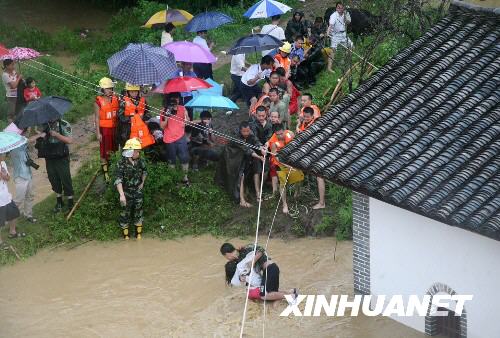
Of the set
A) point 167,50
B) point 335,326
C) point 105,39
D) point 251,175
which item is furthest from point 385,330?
point 105,39

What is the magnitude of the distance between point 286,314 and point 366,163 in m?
2.83

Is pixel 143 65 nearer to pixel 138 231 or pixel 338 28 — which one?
pixel 138 231

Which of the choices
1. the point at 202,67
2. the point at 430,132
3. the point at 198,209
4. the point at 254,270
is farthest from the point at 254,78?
the point at 430,132

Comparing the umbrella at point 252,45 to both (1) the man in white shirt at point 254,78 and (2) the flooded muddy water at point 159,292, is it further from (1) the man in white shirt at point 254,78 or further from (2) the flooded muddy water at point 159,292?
(2) the flooded muddy water at point 159,292

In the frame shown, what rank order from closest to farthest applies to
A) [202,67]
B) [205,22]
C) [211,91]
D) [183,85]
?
[183,85] < [211,91] < [202,67] < [205,22]

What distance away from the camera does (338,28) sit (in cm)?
2012

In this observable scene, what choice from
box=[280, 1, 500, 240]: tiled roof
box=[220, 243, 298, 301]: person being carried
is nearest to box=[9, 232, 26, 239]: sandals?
box=[220, 243, 298, 301]: person being carried

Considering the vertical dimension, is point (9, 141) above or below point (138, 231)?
above

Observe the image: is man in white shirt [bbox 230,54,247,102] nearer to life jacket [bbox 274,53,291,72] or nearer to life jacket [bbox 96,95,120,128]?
life jacket [bbox 274,53,291,72]

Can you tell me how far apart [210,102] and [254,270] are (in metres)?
4.07

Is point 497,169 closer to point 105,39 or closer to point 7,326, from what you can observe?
point 7,326

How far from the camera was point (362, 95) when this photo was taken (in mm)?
13180

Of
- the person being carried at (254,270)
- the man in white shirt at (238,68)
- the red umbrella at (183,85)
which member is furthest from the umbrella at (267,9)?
the person being carried at (254,270)

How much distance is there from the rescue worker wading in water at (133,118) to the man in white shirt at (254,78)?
2310mm
